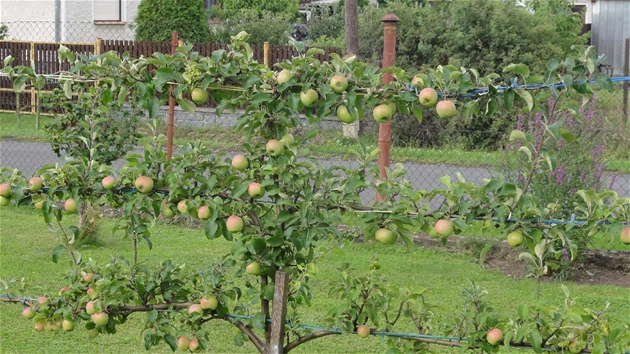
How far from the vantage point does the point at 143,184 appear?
11.0ft

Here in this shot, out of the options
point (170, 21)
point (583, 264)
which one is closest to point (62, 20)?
point (170, 21)

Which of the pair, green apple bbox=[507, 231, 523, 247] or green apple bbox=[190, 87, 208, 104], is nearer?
green apple bbox=[507, 231, 523, 247]

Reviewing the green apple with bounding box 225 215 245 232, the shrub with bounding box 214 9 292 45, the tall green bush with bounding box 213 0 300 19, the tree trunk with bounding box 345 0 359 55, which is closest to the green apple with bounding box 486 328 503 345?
the green apple with bounding box 225 215 245 232

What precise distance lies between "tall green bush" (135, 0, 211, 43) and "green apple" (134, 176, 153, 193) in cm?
1438

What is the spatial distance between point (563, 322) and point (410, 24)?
12.3 meters

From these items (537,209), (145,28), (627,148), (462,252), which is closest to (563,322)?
(537,209)

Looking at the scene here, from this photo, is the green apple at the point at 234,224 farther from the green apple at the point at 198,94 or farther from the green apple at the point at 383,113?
the green apple at the point at 383,113

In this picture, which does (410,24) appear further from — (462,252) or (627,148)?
(462,252)

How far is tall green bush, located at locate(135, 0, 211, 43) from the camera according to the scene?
17547 millimetres

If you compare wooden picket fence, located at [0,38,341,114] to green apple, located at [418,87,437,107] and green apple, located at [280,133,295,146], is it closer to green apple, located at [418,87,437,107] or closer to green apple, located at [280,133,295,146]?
green apple, located at [280,133,295,146]

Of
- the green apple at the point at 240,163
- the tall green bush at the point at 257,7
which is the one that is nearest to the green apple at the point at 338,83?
the green apple at the point at 240,163

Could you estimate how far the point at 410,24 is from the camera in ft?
49.5

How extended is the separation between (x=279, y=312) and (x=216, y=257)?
3.91 metres

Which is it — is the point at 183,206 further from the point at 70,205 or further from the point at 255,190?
the point at 70,205
